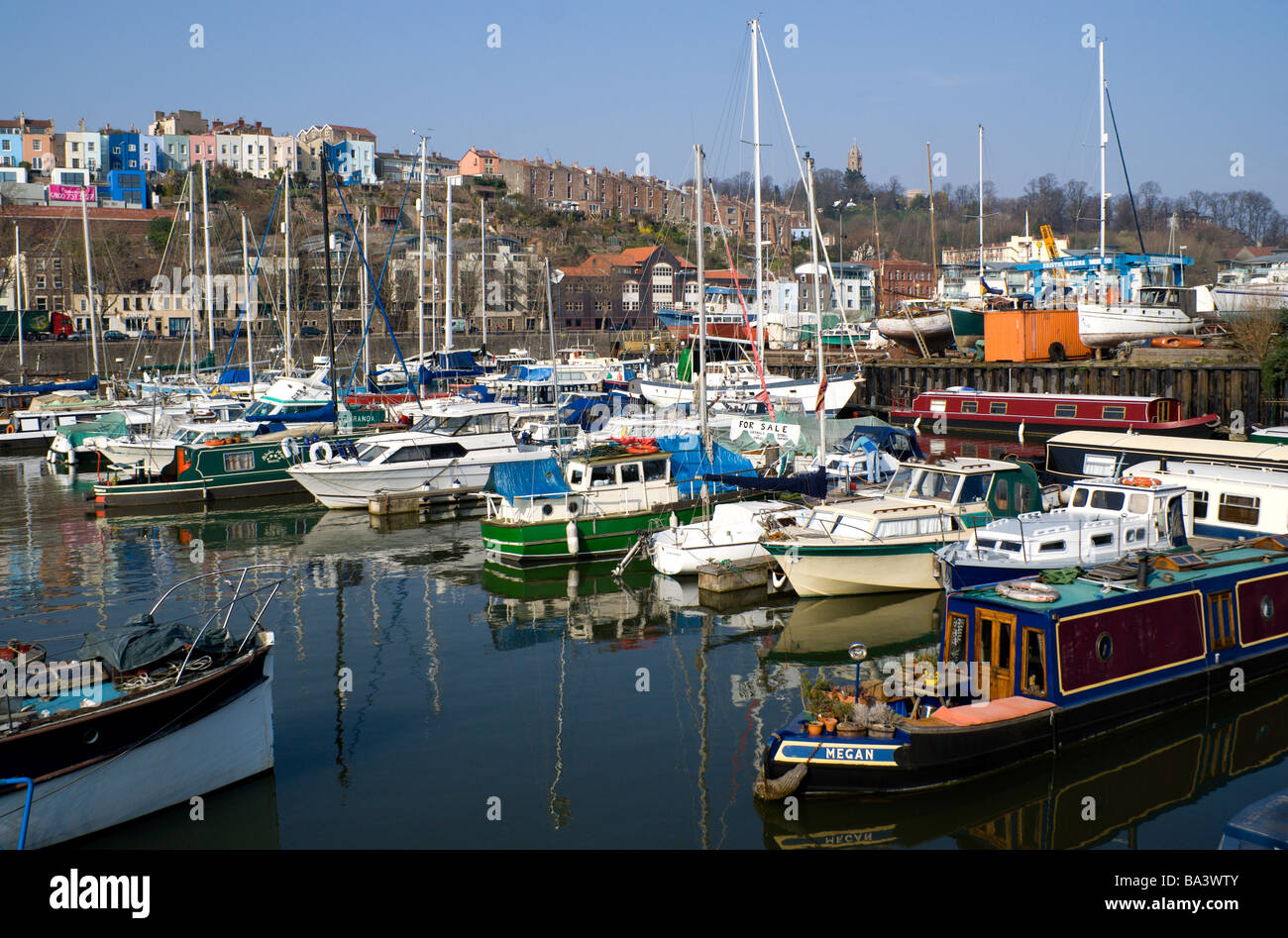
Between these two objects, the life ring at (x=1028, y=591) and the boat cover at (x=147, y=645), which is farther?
the life ring at (x=1028, y=591)

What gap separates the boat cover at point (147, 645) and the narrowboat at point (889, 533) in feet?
39.5

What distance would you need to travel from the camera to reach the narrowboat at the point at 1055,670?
13406mm

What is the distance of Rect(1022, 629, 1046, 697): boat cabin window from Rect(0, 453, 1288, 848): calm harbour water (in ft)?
3.11

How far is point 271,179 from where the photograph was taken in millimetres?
147875

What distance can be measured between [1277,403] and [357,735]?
38.1m

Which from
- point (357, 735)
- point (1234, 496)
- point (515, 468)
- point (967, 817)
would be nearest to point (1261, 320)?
point (1234, 496)

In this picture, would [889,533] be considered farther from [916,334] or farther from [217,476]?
[916,334]

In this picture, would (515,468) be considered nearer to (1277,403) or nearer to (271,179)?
(1277,403)

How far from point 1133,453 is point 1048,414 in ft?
44.0

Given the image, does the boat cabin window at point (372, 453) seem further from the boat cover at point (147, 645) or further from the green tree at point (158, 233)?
the green tree at point (158, 233)

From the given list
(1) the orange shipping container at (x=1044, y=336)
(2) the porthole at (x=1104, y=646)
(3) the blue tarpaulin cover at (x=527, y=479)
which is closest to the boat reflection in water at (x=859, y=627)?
(2) the porthole at (x=1104, y=646)

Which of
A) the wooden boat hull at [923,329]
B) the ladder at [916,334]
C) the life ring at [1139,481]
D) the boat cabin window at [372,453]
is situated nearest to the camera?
the life ring at [1139,481]

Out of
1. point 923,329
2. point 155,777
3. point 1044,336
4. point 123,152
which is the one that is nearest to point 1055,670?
point 155,777

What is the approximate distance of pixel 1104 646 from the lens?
1509 cm
